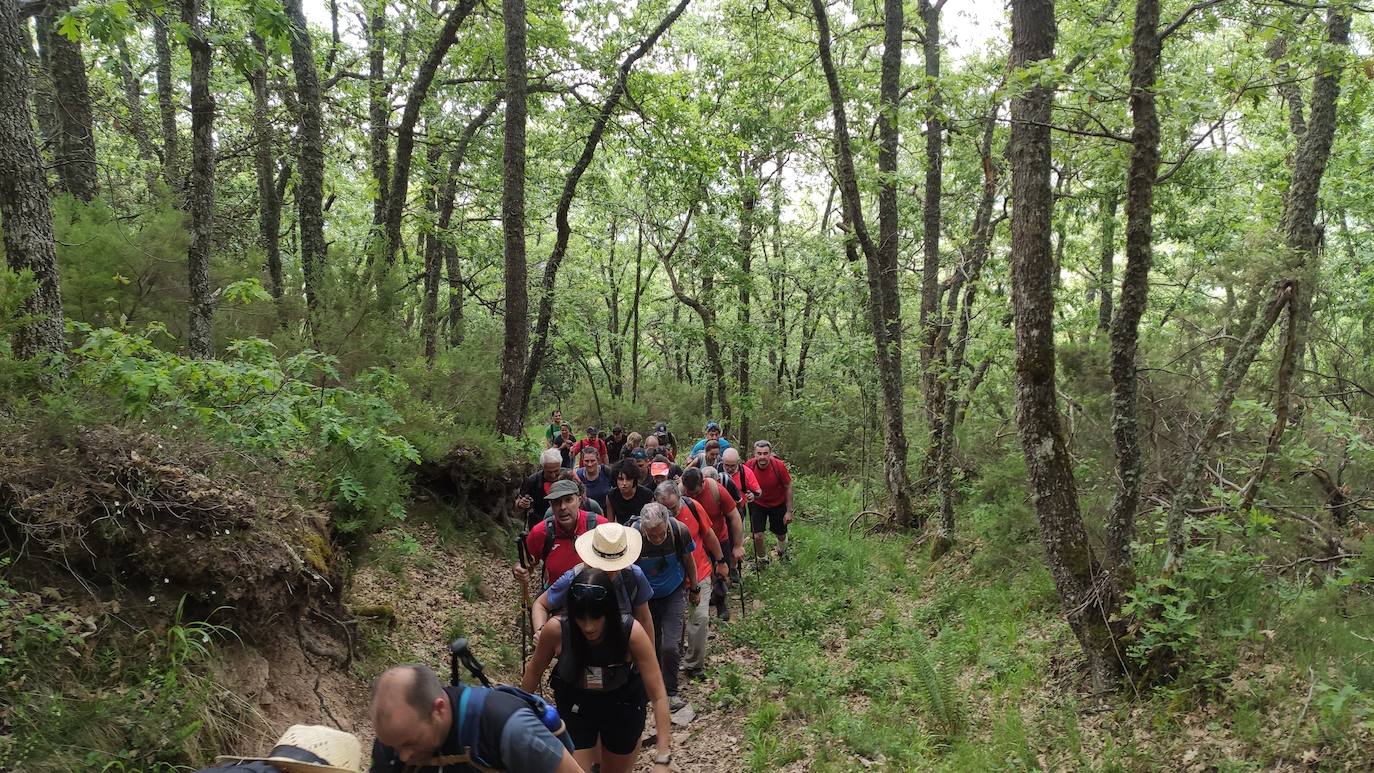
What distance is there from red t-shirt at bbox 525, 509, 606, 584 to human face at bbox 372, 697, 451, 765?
325cm

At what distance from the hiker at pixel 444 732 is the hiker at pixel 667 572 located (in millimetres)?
3221

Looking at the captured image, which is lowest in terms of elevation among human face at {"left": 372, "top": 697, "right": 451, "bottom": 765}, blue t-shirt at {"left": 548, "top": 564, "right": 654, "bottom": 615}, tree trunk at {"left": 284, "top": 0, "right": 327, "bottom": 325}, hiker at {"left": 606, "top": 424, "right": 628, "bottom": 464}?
hiker at {"left": 606, "top": 424, "right": 628, "bottom": 464}

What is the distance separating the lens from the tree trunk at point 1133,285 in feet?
18.5

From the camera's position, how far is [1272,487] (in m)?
6.21

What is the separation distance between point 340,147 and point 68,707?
1146cm

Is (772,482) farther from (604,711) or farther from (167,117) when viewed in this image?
(167,117)

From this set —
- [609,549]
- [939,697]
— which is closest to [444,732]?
[609,549]

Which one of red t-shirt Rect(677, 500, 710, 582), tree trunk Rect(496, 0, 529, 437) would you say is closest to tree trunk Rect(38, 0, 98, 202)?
tree trunk Rect(496, 0, 529, 437)

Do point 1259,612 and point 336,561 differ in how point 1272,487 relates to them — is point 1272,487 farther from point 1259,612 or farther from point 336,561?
point 336,561

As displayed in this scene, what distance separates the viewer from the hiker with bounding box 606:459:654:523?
8.02 m

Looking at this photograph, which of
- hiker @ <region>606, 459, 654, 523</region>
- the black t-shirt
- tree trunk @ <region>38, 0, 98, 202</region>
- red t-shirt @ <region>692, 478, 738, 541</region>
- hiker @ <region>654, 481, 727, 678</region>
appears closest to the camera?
hiker @ <region>654, 481, 727, 678</region>

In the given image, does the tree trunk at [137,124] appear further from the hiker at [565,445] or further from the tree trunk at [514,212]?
the hiker at [565,445]

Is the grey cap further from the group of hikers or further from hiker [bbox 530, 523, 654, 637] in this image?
hiker [bbox 530, 523, 654, 637]

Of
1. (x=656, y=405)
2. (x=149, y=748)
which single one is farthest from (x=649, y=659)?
(x=656, y=405)
